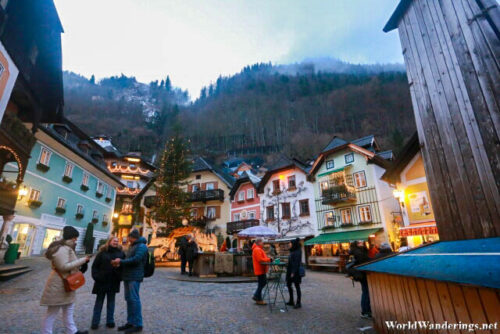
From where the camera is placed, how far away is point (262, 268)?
6.82m

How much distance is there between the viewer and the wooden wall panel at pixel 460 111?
3564 mm

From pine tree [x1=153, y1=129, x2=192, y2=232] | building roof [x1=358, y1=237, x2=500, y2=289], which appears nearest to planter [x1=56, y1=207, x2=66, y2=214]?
pine tree [x1=153, y1=129, x2=192, y2=232]

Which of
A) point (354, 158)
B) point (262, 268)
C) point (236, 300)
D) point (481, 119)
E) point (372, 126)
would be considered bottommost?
point (236, 300)

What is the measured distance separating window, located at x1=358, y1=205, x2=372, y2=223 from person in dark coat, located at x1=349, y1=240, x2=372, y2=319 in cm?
1659

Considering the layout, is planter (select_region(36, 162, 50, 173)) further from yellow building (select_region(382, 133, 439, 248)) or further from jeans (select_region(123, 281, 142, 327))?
yellow building (select_region(382, 133, 439, 248))

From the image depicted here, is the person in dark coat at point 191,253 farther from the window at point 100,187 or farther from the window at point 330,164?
the window at point 100,187

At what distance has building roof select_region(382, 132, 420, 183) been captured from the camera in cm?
1303

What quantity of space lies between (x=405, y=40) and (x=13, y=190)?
14700 millimetres

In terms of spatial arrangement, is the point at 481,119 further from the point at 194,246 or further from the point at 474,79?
the point at 194,246

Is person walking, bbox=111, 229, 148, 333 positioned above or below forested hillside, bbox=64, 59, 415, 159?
below

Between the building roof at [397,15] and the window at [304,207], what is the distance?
2072 cm

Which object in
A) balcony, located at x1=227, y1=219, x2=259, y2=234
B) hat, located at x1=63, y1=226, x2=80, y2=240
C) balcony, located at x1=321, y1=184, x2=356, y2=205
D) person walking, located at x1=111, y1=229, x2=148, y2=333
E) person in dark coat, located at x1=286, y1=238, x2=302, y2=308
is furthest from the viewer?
balcony, located at x1=227, y1=219, x2=259, y2=234

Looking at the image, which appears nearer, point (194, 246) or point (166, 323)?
point (166, 323)

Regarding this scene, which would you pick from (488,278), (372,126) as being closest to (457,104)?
(488,278)
